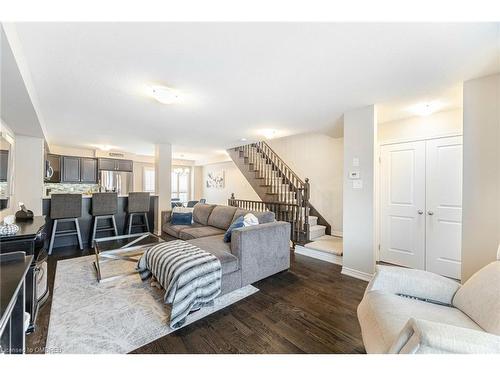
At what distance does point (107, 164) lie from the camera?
6.46m

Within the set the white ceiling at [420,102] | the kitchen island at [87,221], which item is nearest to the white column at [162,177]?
the kitchen island at [87,221]

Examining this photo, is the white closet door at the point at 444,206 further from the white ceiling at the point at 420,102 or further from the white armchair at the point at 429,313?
the white armchair at the point at 429,313

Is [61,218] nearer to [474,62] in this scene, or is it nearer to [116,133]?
[116,133]

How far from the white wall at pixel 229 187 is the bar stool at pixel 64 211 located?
4.52m

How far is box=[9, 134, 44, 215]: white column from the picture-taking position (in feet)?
11.0

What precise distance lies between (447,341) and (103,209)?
5.08 metres

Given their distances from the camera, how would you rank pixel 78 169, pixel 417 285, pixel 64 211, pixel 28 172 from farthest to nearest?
pixel 78 169 < pixel 64 211 < pixel 28 172 < pixel 417 285

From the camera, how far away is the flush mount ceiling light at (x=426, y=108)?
261 cm

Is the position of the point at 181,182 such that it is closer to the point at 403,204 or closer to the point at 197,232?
the point at 197,232

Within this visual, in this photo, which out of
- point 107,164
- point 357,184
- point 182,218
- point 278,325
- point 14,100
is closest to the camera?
point 278,325

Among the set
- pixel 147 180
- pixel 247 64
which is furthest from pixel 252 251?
pixel 147 180

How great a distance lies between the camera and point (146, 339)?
158cm

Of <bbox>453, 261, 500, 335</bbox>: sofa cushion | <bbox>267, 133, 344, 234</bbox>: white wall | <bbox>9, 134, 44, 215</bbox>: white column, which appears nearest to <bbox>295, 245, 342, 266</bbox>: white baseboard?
<bbox>267, 133, 344, 234</bbox>: white wall

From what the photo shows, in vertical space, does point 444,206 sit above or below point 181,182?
below
